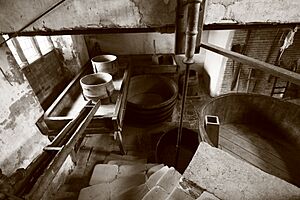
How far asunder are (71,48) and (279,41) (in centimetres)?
546

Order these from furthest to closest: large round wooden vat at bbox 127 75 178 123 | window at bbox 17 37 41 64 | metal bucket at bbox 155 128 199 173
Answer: large round wooden vat at bbox 127 75 178 123
window at bbox 17 37 41 64
metal bucket at bbox 155 128 199 173

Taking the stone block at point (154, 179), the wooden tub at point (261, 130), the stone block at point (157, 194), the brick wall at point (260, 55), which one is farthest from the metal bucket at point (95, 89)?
the brick wall at point (260, 55)

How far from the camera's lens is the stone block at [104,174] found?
3307mm

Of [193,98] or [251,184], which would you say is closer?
[251,184]

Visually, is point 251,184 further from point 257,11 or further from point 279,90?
point 279,90

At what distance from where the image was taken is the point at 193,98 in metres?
5.89

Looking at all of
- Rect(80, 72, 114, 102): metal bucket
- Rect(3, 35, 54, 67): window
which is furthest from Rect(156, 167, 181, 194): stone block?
Rect(3, 35, 54, 67): window

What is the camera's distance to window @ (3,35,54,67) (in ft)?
12.4

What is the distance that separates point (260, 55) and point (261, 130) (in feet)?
Answer: 7.07

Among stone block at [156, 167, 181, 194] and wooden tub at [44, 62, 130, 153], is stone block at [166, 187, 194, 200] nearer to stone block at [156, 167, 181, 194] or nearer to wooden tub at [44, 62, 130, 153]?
stone block at [156, 167, 181, 194]

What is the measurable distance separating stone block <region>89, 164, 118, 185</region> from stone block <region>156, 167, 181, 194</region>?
126 centimetres

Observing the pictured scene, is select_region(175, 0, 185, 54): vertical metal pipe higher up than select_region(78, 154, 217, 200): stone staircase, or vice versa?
select_region(175, 0, 185, 54): vertical metal pipe

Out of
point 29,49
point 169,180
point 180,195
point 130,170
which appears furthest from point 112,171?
point 29,49

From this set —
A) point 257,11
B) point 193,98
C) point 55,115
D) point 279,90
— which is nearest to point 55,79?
point 55,115
